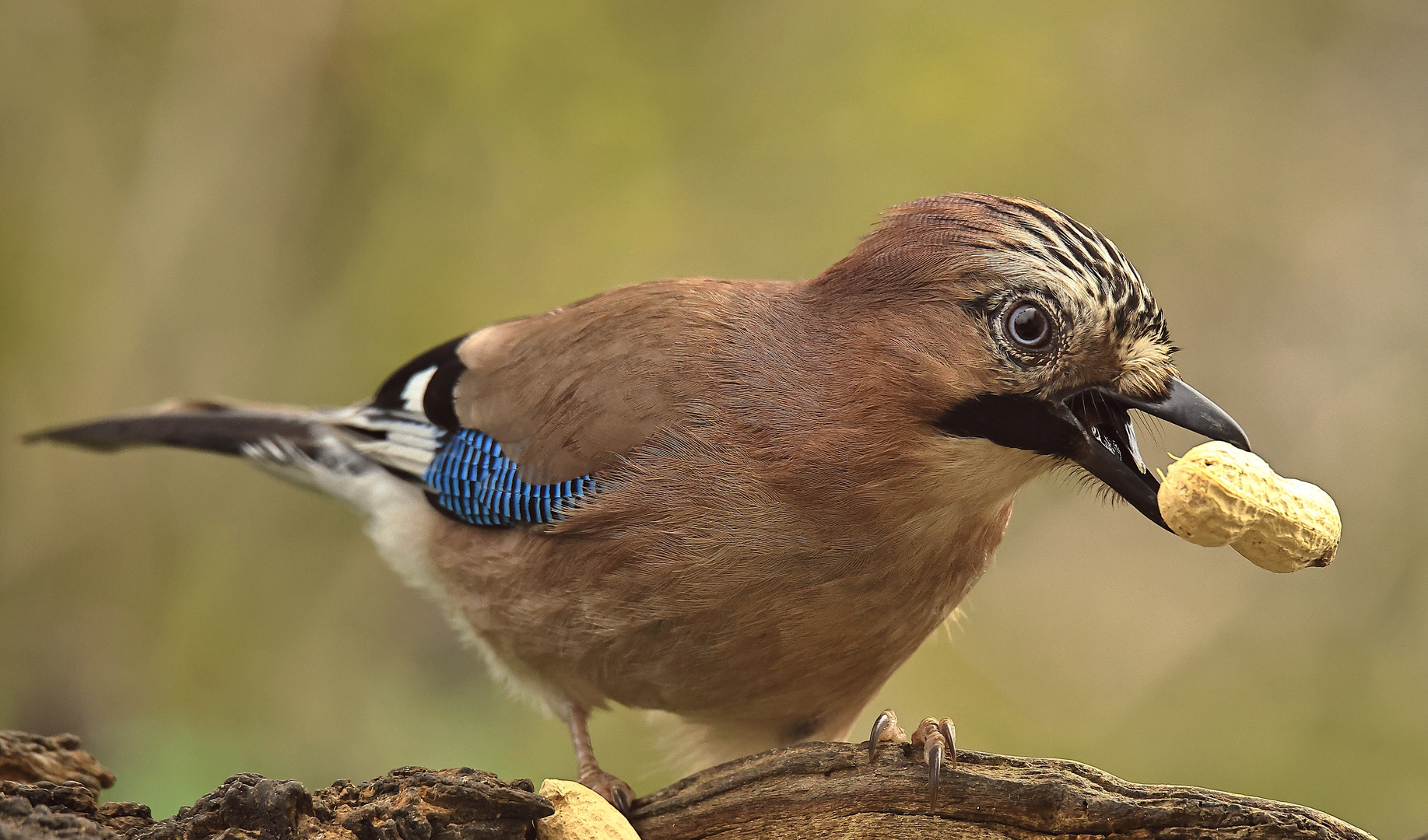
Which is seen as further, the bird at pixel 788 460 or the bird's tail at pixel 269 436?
the bird's tail at pixel 269 436

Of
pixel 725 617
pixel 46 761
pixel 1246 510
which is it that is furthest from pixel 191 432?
pixel 1246 510

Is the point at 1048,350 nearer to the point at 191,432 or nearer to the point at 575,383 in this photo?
the point at 575,383

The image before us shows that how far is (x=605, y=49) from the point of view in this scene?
19.0 ft

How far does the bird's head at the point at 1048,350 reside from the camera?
264 centimetres

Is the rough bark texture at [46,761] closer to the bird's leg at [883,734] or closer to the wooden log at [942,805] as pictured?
the wooden log at [942,805]

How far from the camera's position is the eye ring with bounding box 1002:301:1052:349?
2648 mm

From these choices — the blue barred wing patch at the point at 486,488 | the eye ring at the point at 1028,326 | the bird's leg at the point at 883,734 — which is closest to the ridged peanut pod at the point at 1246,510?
the eye ring at the point at 1028,326

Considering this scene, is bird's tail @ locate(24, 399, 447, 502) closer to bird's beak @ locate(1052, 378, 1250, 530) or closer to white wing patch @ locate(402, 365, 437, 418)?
white wing patch @ locate(402, 365, 437, 418)

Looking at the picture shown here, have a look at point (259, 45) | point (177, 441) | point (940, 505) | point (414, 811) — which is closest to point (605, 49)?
point (259, 45)

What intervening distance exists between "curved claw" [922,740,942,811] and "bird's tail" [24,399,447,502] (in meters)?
2.16

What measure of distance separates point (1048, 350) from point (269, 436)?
2690mm

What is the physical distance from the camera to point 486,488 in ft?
11.4

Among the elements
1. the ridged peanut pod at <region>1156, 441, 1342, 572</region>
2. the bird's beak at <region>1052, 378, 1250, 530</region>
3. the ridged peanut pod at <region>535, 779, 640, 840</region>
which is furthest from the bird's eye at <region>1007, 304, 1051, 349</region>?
the ridged peanut pod at <region>535, 779, 640, 840</region>

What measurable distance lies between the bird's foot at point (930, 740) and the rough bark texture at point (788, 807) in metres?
0.02
